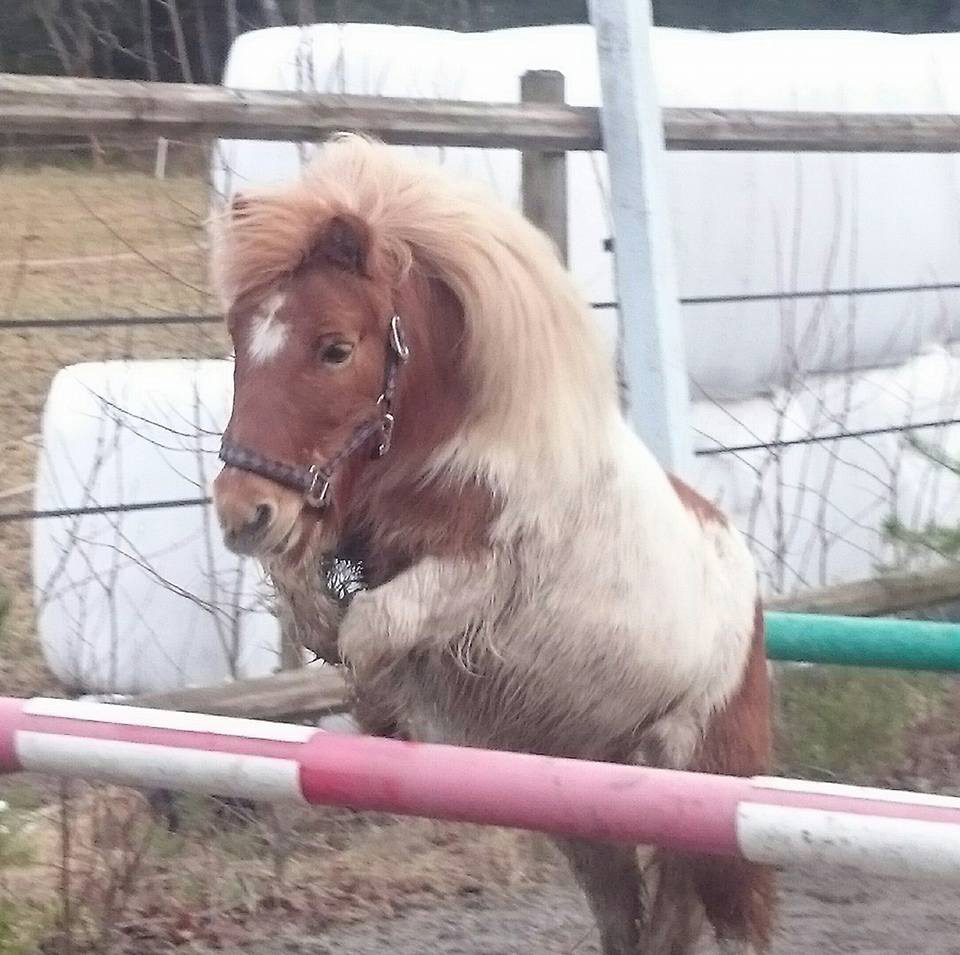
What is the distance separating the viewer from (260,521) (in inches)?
76.3

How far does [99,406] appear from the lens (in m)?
4.08

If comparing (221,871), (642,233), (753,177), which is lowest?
(221,871)

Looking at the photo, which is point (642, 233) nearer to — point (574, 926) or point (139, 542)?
point (574, 926)

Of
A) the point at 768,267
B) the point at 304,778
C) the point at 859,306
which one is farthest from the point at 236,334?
the point at 859,306

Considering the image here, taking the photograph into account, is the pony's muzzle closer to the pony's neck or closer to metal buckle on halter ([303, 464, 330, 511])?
metal buckle on halter ([303, 464, 330, 511])

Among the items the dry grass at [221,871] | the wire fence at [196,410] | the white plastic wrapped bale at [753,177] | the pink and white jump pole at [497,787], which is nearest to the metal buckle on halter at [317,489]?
the pink and white jump pole at [497,787]

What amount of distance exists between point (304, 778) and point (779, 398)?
3.70 m

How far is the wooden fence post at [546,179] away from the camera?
11.6 ft

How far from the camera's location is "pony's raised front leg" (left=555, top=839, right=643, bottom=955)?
2.63 m

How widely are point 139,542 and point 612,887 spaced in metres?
2.09

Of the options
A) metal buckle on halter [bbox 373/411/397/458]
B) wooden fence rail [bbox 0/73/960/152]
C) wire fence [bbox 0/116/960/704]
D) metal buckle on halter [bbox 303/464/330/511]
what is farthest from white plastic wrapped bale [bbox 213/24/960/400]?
metal buckle on halter [bbox 303/464/330/511]

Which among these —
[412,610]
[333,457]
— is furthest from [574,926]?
[333,457]

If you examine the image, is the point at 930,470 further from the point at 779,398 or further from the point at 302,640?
the point at 302,640

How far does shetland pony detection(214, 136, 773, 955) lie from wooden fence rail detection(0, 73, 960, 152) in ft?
2.30
